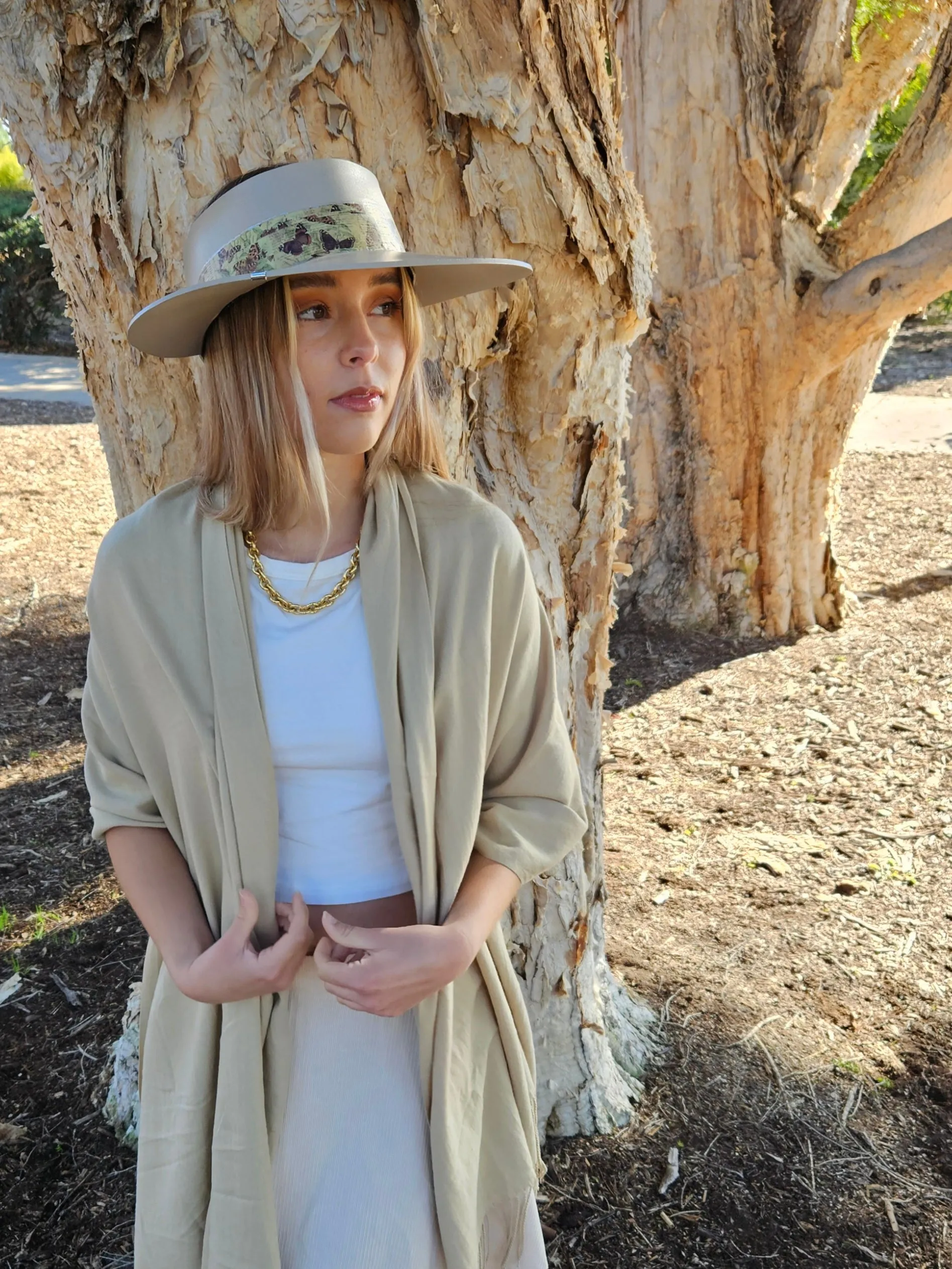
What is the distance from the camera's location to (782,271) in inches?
216

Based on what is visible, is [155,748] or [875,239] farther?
[875,239]

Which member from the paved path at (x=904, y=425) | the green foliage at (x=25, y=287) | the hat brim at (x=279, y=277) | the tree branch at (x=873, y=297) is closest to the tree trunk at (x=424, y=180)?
the hat brim at (x=279, y=277)

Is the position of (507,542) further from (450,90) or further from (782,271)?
(782,271)

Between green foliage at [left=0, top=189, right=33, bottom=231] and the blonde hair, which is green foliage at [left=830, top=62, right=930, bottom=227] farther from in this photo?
green foliage at [left=0, top=189, right=33, bottom=231]

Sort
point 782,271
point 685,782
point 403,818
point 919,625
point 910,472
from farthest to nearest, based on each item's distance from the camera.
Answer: point 910,472 → point 919,625 → point 782,271 → point 685,782 → point 403,818

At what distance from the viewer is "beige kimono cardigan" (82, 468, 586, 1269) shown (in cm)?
161

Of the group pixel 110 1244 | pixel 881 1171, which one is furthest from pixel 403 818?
pixel 881 1171

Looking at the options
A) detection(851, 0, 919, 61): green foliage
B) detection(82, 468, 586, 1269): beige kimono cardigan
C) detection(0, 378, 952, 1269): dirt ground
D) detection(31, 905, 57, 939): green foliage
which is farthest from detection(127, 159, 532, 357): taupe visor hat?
detection(851, 0, 919, 61): green foliage

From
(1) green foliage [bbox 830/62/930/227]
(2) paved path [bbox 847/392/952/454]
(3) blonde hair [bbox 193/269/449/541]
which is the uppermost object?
(1) green foliage [bbox 830/62/930/227]

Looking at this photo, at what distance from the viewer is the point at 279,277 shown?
1.59m

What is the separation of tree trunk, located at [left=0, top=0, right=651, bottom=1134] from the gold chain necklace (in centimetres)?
63

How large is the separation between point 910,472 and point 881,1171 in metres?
7.28

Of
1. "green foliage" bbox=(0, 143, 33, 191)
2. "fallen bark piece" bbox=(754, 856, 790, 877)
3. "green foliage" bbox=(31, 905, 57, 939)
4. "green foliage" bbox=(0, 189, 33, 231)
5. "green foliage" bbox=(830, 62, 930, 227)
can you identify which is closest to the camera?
"green foliage" bbox=(31, 905, 57, 939)

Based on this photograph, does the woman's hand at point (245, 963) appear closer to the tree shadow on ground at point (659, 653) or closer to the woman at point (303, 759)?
the woman at point (303, 759)
